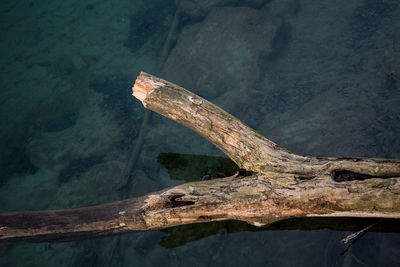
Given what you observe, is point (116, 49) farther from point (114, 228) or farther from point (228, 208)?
point (228, 208)

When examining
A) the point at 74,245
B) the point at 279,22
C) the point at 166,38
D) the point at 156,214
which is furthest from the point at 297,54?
the point at 74,245

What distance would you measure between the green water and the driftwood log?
1.83ft

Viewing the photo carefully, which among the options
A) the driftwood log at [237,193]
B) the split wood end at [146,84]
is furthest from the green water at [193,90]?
the split wood end at [146,84]

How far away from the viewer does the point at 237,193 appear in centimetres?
242

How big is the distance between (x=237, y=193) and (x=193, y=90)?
103 inches

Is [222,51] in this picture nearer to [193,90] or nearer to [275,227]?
[193,90]

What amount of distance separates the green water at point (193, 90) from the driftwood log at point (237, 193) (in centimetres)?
56

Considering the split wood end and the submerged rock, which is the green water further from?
the split wood end

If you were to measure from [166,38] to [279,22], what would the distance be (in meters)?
2.32

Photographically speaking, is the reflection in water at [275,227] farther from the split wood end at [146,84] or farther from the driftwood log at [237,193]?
the split wood end at [146,84]

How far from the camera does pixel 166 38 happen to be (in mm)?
5688

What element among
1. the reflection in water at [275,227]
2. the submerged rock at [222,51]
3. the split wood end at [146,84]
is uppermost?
the submerged rock at [222,51]

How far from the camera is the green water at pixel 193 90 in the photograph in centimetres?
302

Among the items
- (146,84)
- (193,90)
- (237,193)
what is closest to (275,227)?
(237,193)
